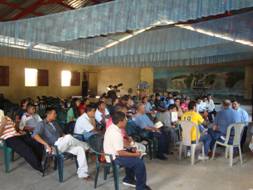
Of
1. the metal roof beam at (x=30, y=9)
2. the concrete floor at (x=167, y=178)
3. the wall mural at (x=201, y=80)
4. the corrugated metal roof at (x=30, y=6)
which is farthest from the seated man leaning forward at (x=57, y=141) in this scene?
the wall mural at (x=201, y=80)

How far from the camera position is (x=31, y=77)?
1547 cm

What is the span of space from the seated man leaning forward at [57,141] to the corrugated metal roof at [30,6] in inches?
326

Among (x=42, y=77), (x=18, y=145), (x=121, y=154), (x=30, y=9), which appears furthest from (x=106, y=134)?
(x=42, y=77)

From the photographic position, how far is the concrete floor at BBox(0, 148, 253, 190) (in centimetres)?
380

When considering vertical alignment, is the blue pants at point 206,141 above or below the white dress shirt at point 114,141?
below

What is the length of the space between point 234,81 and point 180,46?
884cm

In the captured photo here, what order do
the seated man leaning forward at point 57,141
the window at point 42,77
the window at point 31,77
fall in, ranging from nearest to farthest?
the seated man leaning forward at point 57,141 → the window at point 31,77 → the window at point 42,77

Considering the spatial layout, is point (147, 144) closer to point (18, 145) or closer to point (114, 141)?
point (114, 141)

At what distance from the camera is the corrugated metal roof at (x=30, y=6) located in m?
11.4

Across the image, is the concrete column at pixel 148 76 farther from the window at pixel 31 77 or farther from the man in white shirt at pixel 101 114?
the man in white shirt at pixel 101 114

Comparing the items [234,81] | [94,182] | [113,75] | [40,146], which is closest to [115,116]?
[94,182]

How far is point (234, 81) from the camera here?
14.6 metres

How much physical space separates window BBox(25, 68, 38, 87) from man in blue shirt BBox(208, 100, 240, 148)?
1203cm

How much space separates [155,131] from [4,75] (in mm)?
10927
